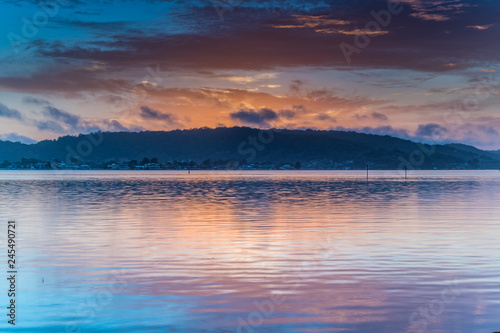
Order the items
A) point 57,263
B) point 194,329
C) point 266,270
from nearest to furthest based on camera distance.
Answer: point 194,329 < point 266,270 < point 57,263

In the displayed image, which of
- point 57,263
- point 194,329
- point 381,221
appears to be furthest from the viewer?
point 381,221

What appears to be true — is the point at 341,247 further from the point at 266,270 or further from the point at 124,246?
the point at 124,246

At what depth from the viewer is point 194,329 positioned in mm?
15258

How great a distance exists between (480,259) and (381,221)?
1704 centimetres

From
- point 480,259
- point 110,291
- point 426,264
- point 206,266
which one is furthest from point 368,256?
point 110,291

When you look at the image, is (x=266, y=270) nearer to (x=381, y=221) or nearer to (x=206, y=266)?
(x=206, y=266)

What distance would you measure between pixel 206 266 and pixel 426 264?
8.83 m

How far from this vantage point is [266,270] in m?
23.3

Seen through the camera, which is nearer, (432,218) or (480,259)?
(480,259)

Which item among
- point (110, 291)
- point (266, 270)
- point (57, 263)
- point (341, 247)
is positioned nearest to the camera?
point (110, 291)

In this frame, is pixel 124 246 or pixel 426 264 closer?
pixel 426 264

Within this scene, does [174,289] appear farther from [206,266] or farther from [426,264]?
[426,264]

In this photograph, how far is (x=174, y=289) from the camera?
19875mm

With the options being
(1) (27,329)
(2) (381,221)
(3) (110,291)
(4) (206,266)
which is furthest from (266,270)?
(2) (381,221)
